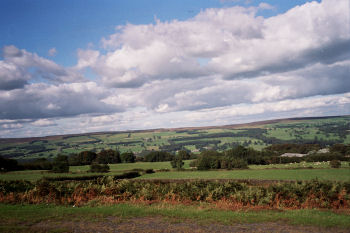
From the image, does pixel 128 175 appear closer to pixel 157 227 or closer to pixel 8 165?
pixel 8 165

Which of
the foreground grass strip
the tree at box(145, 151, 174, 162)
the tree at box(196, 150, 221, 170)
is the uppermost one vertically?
the foreground grass strip

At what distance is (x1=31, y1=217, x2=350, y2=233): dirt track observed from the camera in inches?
407

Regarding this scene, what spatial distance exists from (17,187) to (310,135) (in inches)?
7611

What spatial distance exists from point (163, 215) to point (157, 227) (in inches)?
80.4

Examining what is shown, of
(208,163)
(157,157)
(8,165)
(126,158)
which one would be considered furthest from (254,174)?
(8,165)

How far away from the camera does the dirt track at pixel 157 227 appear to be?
10.3 m

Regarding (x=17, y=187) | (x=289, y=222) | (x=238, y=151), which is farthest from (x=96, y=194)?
(x=238, y=151)

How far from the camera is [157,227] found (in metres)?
10.8

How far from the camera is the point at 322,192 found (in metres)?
19.1

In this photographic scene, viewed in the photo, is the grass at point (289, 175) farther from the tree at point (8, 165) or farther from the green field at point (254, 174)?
the tree at point (8, 165)

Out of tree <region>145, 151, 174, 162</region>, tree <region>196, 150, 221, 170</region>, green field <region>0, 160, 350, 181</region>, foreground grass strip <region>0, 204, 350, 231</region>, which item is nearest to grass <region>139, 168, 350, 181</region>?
green field <region>0, 160, 350, 181</region>

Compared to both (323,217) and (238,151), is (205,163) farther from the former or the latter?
(323,217)

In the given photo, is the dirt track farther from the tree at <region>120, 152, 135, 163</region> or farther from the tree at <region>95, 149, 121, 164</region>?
the tree at <region>120, 152, 135, 163</region>

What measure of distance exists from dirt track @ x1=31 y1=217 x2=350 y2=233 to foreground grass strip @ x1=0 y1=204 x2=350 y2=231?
19.8 inches
